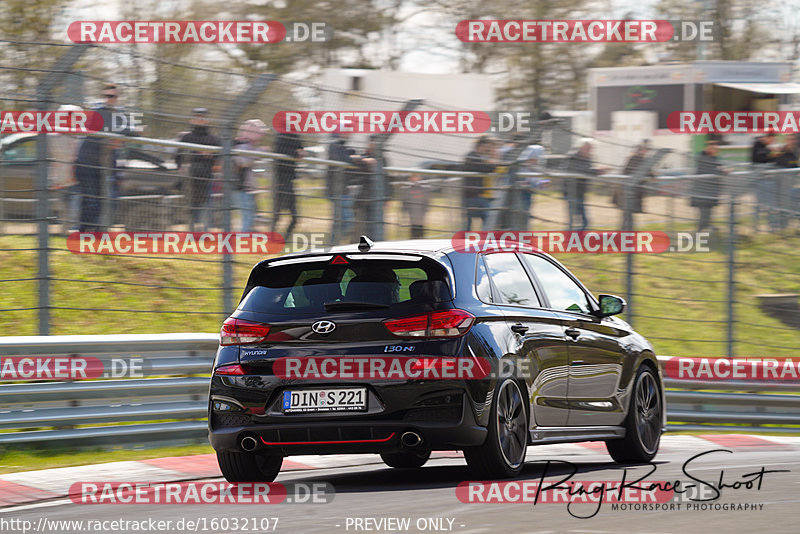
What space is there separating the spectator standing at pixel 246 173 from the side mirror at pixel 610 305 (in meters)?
3.58

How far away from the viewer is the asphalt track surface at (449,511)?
20.6 feet

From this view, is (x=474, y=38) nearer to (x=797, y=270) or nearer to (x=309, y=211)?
(x=797, y=270)

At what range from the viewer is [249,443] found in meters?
7.86

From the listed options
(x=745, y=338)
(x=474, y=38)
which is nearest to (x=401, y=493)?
(x=745, y=338)

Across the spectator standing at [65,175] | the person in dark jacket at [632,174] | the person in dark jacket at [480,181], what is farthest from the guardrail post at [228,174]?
the person in dark jacket at [632,174]

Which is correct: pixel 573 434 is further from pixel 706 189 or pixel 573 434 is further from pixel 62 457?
pixel 706 189

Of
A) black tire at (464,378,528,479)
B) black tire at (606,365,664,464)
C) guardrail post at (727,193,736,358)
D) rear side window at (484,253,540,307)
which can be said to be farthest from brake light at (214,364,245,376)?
guardrail post at (727,193,736,358)

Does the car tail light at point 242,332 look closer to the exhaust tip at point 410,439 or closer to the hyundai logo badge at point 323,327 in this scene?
the hyundai logo badge at point 323,327

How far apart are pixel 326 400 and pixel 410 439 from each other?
527 millimetres

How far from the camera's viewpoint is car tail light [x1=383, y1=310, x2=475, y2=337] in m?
7.60

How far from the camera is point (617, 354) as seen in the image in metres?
9.57

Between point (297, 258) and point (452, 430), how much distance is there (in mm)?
1462

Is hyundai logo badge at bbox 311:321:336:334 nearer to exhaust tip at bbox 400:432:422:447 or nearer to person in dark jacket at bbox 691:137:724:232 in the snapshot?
exhaust tip at bbox 400:432:422:447

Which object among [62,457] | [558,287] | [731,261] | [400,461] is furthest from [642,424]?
[731,261]
